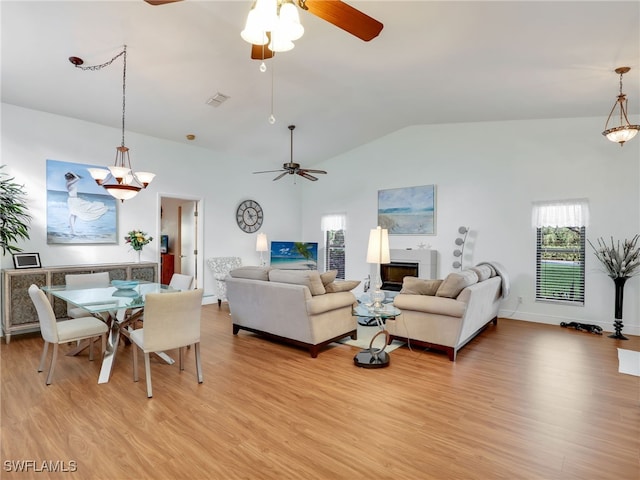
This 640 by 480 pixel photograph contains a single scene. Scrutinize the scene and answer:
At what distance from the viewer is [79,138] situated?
17.2 ft

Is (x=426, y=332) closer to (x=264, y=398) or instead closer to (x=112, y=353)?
(x=264, y=398)

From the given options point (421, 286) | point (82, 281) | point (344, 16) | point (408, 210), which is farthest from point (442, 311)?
point (82, 281)

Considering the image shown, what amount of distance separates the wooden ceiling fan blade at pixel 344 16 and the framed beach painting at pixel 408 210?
490cm

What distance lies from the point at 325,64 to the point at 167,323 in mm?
3352

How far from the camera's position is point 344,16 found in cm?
214

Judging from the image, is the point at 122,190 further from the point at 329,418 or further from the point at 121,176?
the point at 329,418

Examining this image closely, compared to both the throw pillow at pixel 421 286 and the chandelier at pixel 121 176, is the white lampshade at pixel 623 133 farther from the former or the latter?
the chandelier at pixel 121 176

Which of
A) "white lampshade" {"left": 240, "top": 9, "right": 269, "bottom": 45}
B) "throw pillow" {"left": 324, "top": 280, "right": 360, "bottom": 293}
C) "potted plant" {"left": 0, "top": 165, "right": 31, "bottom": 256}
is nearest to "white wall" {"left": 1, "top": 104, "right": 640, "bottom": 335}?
"potted plant" {"left": 0, "top": 165, "right": 31, "bottom": 256}

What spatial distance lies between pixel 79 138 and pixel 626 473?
6921 millimetres

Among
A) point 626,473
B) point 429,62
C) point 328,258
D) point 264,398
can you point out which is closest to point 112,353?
point 264,398

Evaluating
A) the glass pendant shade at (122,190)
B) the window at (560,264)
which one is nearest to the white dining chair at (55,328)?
the glass pendant shade at (122,190)

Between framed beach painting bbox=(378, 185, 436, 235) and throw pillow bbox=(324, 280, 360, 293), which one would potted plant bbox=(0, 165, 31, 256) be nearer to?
throw pillow bbox=(324, 280, 360, 293)

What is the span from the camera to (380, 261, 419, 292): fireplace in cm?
686

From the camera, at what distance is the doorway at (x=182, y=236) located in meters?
6.87
